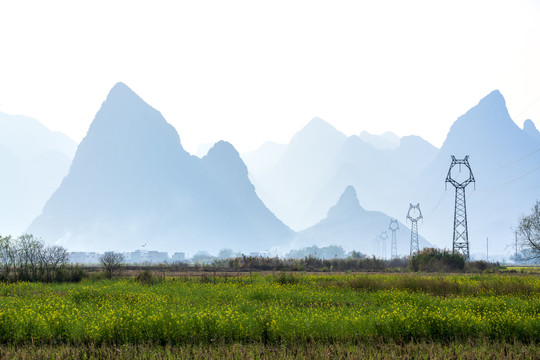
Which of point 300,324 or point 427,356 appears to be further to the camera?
point 300,324

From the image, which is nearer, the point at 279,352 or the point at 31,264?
the point at 279,352

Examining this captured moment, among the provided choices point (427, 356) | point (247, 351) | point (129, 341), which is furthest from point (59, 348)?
point (427, 356)

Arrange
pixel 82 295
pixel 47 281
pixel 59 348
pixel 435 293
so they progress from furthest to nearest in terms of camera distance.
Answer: pixel 47 281 < pixel 435 293 < pixel 82 295 < pixel 59 348

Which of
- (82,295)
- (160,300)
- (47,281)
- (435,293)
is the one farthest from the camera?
(47,281)

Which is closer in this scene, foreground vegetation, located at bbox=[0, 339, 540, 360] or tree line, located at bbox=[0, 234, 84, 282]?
foreground vegetation, located at bbox=[0, 339, 540, 360]

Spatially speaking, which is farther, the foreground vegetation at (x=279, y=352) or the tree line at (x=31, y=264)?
the tree line at (x=31, y=264)

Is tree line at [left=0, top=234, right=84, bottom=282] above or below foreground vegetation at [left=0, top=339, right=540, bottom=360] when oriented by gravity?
above

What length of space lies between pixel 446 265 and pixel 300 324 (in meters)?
52.5

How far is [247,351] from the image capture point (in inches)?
547

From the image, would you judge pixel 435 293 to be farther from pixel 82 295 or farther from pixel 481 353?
pixel 82 295

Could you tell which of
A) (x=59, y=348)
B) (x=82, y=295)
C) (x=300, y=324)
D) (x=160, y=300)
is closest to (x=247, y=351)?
(x=300, y=324)

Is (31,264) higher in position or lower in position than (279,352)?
higher

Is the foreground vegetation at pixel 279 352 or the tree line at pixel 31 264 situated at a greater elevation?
the tree line at pixel 31 264

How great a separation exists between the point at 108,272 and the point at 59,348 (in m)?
30.9
